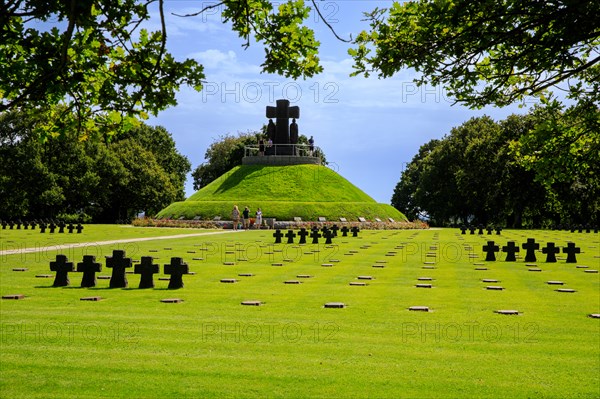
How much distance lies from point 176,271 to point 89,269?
219cm

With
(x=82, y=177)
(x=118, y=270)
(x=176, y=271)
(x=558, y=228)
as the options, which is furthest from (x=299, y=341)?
(x=82, y=177)

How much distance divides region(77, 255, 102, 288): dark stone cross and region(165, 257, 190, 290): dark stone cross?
1.72m

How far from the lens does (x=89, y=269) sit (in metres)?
15.4

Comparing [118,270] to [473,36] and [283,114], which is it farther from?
[283,114]

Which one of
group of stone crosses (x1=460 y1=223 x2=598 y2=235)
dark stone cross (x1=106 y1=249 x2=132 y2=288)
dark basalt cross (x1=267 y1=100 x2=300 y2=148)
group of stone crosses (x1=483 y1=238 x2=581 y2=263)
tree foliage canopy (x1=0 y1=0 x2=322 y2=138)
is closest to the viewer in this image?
tree foliage canopy (x1=0 y1=0 x2=322 y2=138)

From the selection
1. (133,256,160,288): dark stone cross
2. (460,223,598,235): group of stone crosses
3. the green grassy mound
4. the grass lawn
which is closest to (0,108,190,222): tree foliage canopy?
the green grassy mound

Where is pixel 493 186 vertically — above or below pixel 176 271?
above

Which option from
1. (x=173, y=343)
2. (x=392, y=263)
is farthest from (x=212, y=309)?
(x=392, y=263)

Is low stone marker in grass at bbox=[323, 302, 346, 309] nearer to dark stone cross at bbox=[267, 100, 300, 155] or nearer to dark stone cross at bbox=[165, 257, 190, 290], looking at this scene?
dark stone cross at bbox=[165, 257, 190, 290]

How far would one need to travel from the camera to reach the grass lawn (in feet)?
24.7

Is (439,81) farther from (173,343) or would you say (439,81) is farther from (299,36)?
(173,343)

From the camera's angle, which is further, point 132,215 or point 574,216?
point 132,215

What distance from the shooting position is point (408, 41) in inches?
296

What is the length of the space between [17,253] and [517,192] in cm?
6048
